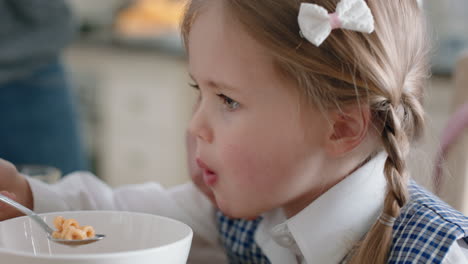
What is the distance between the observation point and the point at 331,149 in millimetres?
827

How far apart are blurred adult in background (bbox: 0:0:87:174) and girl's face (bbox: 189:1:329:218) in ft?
3.30

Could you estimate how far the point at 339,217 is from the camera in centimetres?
85

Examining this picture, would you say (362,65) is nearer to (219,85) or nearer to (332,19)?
(332,19)

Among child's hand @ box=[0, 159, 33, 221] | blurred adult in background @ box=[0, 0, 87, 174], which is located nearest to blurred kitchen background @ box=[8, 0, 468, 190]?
blurred adult in background @ box=[0, 0, 87, 174]

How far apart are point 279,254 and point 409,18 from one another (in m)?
0.38

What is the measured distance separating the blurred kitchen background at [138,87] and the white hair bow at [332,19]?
7.36 ft

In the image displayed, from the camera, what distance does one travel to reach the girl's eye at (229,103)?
806mm

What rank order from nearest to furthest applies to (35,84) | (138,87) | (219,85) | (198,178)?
1. (219,85)
2. (198,178)
3. (35,84)
4. (138,87)

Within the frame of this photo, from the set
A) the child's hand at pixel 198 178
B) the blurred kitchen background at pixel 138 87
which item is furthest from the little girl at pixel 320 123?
the blurred kitchen background at pixel 138 87

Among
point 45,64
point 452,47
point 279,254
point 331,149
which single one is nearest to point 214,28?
point 331,149

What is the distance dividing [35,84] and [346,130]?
3.83 ft

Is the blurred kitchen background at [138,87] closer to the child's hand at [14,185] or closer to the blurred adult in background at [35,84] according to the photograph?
the blurred adult in background at [35,84]

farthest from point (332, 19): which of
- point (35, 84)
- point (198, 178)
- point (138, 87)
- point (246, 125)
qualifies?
point (138, 87)

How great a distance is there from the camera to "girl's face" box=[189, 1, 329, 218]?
2.58 feet
